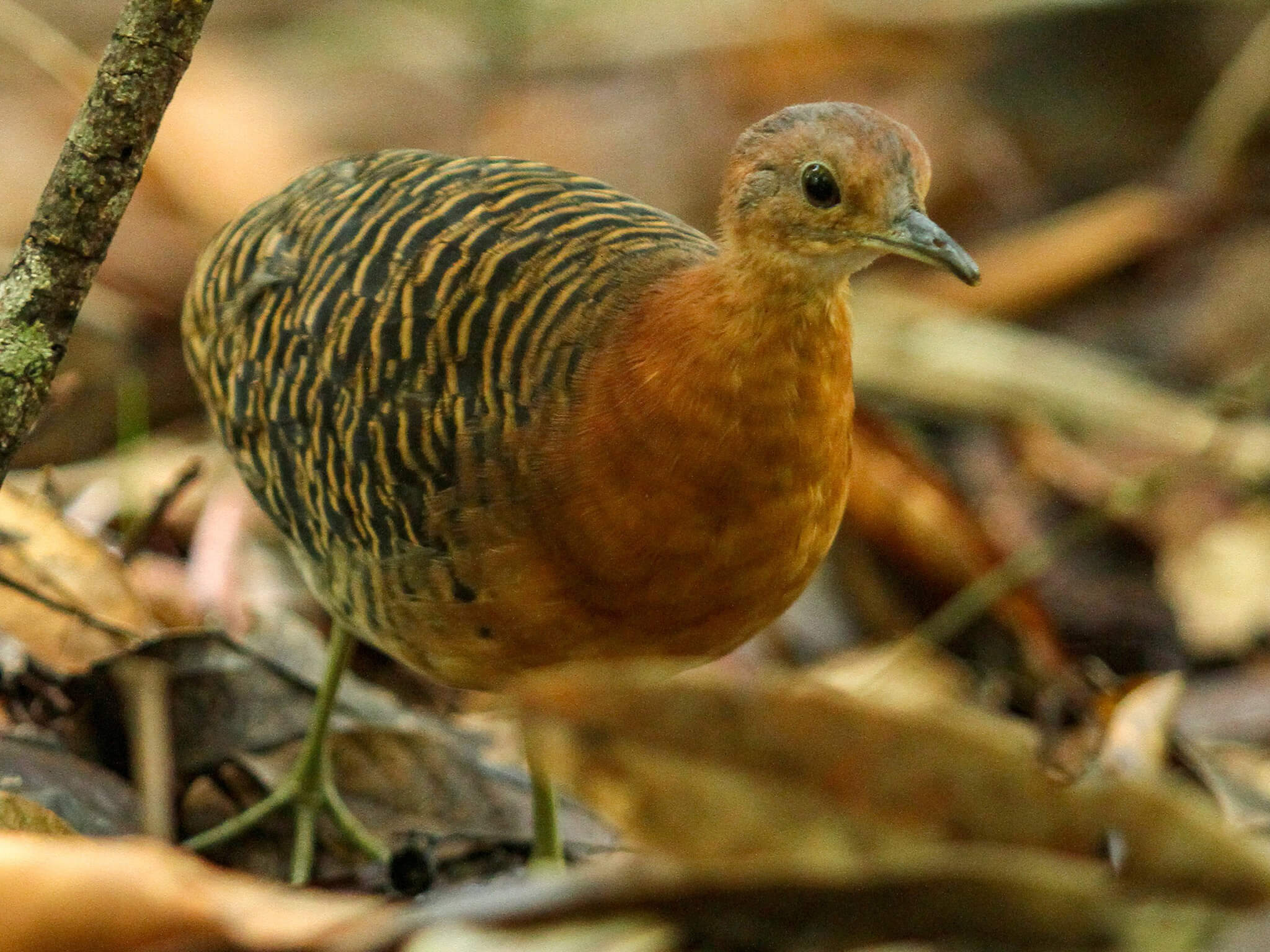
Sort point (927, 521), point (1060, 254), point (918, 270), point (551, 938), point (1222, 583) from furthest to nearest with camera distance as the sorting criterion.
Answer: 1. point (918, 270)
2. point (1060, 254)
3. point (1222, 583)
4. point (927, 521)
5. point (551, 938)

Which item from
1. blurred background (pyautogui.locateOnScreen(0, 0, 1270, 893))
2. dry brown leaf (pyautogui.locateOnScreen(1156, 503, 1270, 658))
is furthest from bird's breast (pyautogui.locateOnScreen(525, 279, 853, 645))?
dry brown leaf (pyautogui.locateOnScreen(1156, 503, 1270, 658))

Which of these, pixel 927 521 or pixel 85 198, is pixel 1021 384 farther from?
pixel 85 198

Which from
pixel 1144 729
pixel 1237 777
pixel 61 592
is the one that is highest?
pixel 61 592

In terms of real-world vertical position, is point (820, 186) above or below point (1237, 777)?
above

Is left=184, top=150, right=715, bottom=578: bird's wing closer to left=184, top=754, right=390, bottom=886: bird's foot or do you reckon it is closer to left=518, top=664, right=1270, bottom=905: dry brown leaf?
left=184, top=754, right=390, bottom=886: bird's foot

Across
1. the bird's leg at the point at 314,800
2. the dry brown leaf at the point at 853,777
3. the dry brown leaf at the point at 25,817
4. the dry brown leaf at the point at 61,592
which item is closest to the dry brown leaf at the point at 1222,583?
the bird's leg at the point at 314,800

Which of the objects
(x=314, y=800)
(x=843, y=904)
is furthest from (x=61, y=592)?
(x=843, y=904)

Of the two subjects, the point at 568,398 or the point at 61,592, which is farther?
the point at 61,592

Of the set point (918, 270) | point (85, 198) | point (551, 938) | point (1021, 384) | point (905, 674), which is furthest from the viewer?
point (918, 270)
